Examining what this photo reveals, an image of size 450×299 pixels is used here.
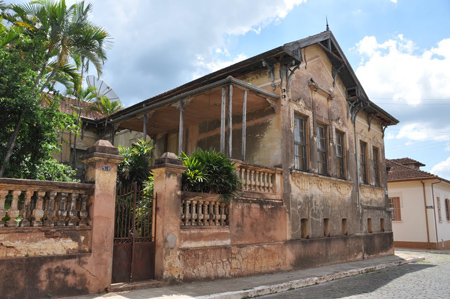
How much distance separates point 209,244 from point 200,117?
640 centimetres

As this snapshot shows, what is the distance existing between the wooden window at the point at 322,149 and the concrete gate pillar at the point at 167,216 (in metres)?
7.19

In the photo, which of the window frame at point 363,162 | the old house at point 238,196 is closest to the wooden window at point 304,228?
the old house at point 238,196

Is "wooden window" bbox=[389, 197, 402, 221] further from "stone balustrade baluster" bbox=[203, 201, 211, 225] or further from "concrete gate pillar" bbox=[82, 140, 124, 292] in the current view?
"concrete gate pillar" bbox=[82, 140, 124, 292]

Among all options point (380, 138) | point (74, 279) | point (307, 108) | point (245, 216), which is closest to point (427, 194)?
point (380, 138)

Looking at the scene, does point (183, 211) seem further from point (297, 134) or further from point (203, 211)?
point (297, 134)

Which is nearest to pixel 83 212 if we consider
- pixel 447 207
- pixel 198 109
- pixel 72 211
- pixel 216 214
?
pixel 72 211

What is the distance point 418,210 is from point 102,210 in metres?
21.2

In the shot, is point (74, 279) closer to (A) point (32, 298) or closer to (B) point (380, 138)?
(A) point (32, 298)

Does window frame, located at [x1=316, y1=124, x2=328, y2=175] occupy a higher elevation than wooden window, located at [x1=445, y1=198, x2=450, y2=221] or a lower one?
higher

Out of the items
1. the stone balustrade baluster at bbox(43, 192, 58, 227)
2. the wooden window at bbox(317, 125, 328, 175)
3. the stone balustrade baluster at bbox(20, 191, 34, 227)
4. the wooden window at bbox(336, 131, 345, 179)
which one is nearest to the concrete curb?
the stone balustrade baluster at bbox(43, 192, 58, 227)

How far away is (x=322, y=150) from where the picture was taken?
14.1 m

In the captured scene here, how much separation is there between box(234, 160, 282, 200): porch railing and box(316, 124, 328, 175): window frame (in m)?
3.15

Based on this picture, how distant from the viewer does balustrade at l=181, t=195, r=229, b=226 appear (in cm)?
848

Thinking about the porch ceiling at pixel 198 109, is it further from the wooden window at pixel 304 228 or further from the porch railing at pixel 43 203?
the porch railing at pixel 43 203
